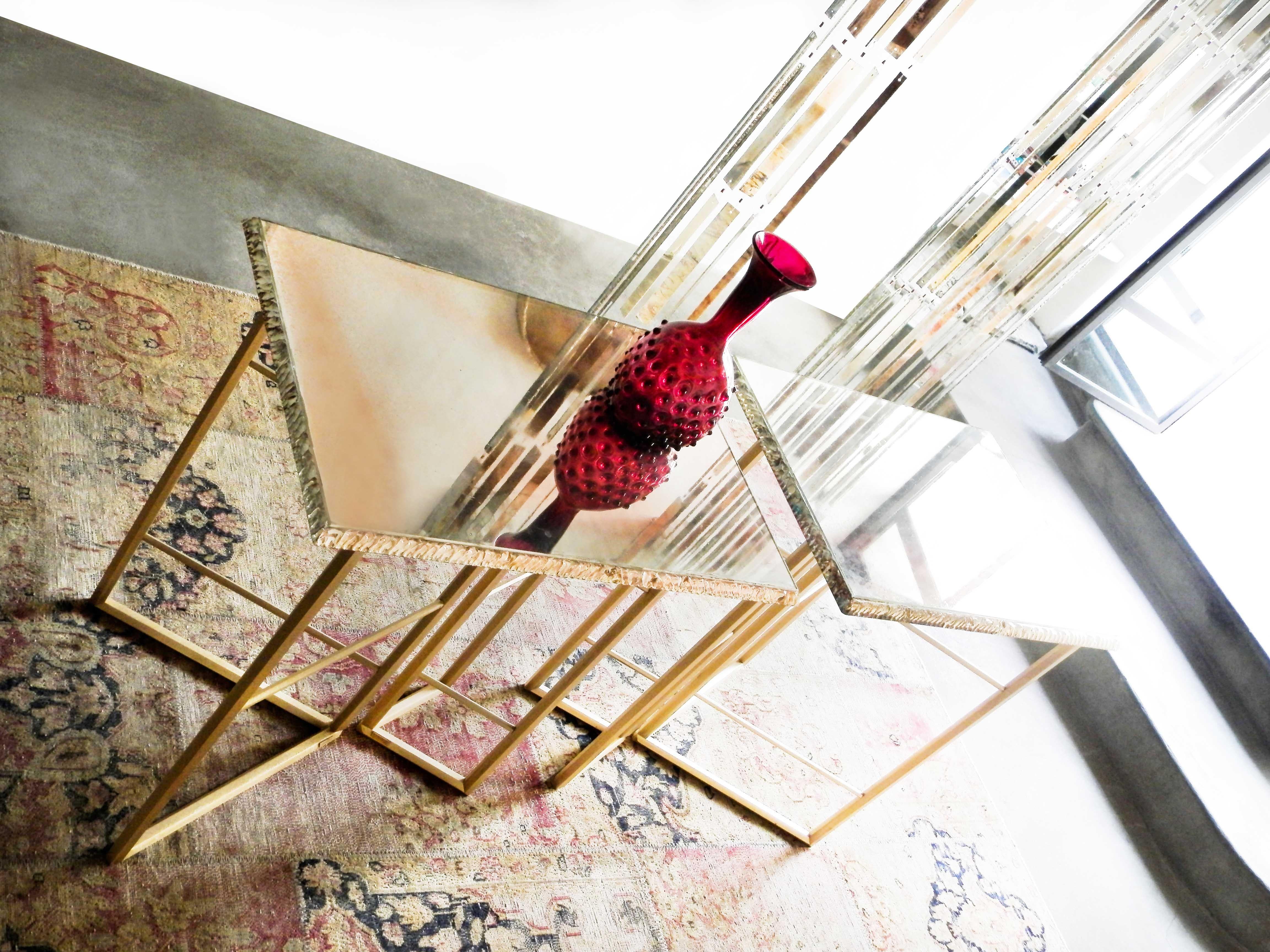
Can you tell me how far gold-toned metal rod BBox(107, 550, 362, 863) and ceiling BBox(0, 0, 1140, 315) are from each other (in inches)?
91.4

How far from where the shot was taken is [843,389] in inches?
95.3

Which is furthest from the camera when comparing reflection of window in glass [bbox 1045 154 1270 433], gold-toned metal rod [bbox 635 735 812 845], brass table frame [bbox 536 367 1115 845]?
reflection of window in glass [bbox 1045 154 1270 433]

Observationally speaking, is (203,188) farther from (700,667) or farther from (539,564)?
(539,564)

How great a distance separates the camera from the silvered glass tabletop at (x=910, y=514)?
1.72 meters

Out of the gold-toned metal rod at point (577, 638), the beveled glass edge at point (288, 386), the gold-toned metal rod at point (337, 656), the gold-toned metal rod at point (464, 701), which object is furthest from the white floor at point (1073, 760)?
the beveled glass edge at point (288, 386)

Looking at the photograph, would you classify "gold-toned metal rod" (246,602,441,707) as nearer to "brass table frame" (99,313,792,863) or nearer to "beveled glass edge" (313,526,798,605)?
"brass table frame" (99,313,792,863)

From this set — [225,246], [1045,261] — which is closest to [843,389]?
[1045,261]

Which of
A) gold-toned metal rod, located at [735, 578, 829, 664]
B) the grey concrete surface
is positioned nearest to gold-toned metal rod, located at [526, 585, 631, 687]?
gold-toned metal rod, located at [735, 578, 829, 664]

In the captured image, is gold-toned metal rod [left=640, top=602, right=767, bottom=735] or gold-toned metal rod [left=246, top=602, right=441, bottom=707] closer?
gold-toned metal rod [left=246, top=602, right=441, bottom=707]

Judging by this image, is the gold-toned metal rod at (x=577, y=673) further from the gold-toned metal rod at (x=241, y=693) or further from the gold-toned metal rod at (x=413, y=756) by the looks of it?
the gold-toned metal rod at (x=241, y=693)

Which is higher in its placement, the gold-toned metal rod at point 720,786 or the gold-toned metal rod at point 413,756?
the gold-toned metal rod at point 720,786

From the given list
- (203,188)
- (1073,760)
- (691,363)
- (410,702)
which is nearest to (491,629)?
(410,702)

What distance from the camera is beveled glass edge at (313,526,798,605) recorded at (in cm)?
118

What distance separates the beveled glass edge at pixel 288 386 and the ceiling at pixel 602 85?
1895 mm
